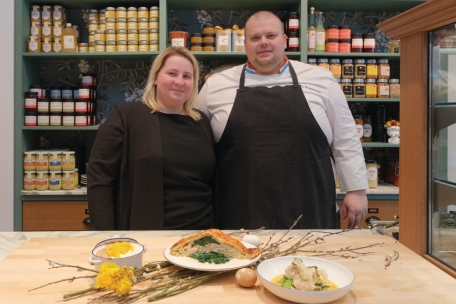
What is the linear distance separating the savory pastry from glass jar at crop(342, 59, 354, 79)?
230 centimetres

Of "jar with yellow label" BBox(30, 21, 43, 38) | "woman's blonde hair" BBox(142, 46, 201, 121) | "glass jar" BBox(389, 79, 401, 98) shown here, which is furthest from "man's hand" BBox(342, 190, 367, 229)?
"jar with yellow label" BBox(30, 21, 43, 38)

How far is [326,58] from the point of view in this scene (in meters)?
3.20

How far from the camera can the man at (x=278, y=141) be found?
1.92 meters

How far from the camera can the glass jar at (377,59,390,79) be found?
316cm

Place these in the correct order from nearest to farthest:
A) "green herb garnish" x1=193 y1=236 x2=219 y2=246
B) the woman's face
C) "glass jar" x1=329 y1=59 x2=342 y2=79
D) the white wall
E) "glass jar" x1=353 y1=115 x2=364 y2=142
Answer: "green herb garnish" x1=193 y1=236 x2=219 y2=246 → the woman's face → the white wall → "glass jar" x1=329 y1=59 x2=342 y2=79 → "glass jar" x1=353 y1=115 x2=364 y2=142

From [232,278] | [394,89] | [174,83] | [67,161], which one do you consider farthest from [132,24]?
[232,278]

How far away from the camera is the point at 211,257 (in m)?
1.08

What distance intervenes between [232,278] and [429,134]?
2.23 ft

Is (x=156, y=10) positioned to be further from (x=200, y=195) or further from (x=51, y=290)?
(x=51, y=290)

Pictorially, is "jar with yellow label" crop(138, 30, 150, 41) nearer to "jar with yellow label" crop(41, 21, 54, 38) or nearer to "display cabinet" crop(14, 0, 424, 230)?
"display cabinet" crop(14, 0, 424, 230)

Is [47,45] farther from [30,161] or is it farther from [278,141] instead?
[278,141]

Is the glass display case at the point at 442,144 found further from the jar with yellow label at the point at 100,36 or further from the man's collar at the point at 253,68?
the jar with yellow label at the point at 100,36

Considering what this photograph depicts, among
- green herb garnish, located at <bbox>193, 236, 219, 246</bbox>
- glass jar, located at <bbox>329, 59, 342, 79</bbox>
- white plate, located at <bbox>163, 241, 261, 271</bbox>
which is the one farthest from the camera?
glass jar, located at <bbox>329, 59, 342, 79</bbox>

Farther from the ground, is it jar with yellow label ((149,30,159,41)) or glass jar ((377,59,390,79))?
jar with yellow label ((149,30,159,41))
